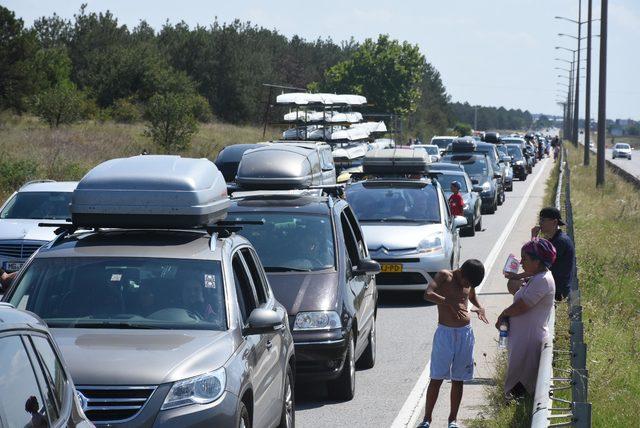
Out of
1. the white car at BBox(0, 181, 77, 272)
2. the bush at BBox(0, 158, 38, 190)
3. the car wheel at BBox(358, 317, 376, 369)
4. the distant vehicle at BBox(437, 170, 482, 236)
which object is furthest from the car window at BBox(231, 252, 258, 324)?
the bush at BBox(0, 158, 38, 190)

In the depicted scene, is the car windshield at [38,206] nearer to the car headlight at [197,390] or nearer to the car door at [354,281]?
the car door at [354,281]

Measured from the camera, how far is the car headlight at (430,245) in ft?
58.3

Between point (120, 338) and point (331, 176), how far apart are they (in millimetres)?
19013

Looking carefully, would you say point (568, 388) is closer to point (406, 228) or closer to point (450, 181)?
point (406, 228)

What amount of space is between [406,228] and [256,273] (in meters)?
9.75

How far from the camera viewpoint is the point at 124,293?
7699mm

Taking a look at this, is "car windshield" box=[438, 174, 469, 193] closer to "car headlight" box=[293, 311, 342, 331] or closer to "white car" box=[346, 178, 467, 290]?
"white car" box=[346, 178, 467, 290]

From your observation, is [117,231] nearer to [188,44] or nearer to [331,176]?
[331,176]

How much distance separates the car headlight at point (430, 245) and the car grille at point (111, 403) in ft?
37.9

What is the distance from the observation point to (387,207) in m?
19.1

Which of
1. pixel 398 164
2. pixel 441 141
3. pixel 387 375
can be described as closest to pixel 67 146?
pixel 441 141

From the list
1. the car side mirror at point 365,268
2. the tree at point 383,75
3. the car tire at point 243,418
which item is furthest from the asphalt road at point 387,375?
the tree at point 383,75

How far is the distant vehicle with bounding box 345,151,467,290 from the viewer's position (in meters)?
17.6

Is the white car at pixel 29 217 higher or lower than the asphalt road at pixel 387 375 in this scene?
higher
